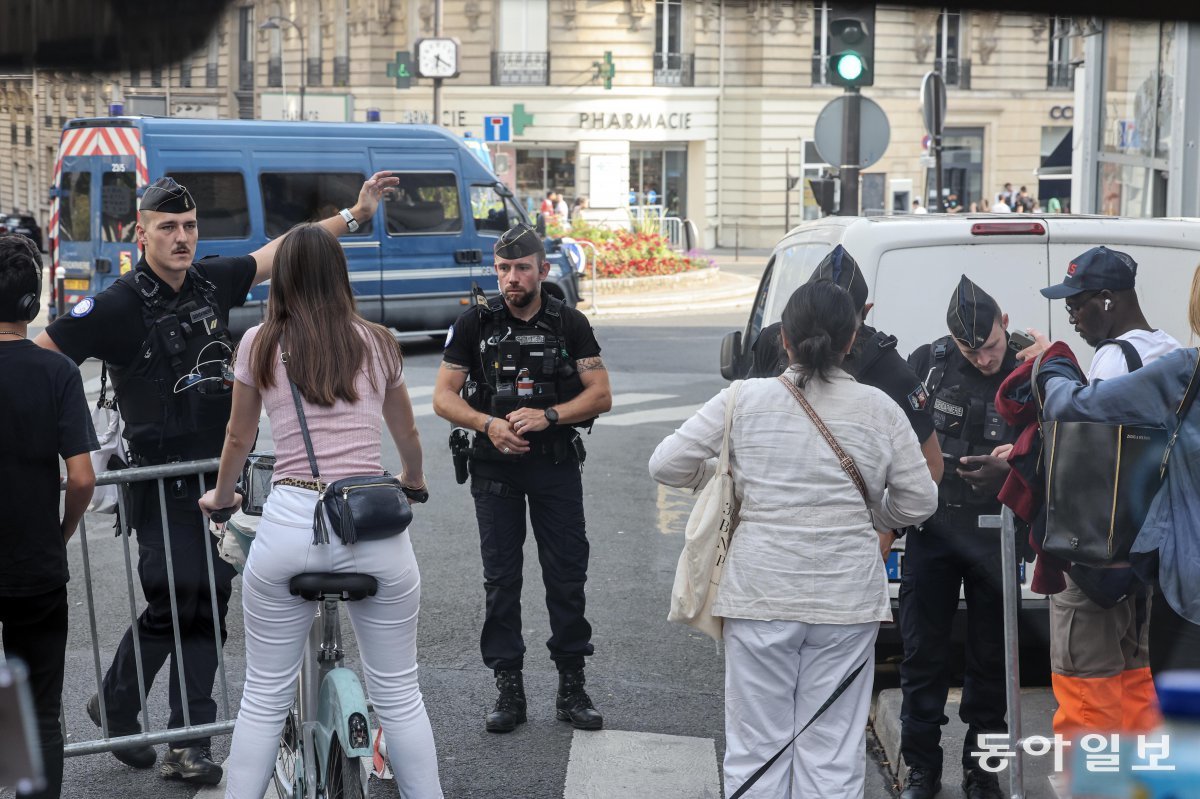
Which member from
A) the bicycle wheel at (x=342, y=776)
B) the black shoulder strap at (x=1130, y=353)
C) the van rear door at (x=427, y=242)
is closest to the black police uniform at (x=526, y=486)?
the bicycle wheel at (x=342, y=776)

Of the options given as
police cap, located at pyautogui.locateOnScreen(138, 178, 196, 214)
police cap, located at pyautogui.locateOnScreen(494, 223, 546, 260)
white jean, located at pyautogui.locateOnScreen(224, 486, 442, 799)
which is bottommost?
white jean, located at pyautogui.locateOnScreen(224, 486, 442, 799)

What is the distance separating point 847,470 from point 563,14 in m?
2.74

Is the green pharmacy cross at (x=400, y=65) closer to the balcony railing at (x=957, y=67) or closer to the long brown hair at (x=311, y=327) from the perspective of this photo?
the long brown hair at (x=311, y=327)

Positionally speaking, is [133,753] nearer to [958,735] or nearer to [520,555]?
[520,555]

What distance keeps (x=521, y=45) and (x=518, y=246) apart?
0.78 meters

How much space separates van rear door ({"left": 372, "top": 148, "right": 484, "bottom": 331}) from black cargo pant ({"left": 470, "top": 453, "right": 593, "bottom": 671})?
11803 millimetres

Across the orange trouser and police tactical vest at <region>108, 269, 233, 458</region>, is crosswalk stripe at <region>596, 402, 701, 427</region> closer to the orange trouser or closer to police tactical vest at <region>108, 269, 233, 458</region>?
police tactical vest at <region>108, 269, 233, 458</region>

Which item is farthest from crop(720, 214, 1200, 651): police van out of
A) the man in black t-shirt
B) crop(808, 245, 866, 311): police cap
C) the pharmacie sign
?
the pharmacie sign

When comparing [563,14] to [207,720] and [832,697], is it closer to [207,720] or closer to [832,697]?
[832,697]

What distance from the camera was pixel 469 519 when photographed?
8461 mm

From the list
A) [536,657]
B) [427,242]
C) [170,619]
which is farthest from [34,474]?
[427,242]

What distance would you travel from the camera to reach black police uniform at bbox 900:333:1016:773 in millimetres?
4246

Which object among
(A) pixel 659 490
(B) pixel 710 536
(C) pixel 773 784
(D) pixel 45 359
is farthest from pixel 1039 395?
(A) pixel 659 490

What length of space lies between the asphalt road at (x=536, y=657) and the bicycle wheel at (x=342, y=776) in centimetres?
95
